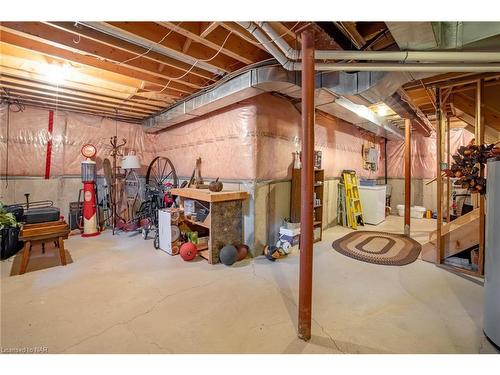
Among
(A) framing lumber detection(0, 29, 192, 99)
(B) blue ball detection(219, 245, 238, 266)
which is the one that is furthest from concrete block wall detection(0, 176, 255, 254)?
(A) framing lumber detection(0, 29, 192, 99)

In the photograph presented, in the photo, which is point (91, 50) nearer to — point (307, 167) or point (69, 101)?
point (69, 101)

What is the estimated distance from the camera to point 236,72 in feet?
9.73

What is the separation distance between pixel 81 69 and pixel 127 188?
3200 millimetres

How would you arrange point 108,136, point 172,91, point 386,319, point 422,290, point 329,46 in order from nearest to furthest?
point 386,319 → point 329,46 → point 422,290 → point 172,91 → point 108,136

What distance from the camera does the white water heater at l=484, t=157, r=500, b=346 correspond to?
169cm

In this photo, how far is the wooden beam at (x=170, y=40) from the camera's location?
219 cm

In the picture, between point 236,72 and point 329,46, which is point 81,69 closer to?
point 236,72

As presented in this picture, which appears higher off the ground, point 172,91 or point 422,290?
point 172,91

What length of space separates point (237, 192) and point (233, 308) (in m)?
1.63

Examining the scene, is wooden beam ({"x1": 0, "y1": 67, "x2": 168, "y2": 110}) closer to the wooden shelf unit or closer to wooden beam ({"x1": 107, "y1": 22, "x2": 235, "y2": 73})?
wooden beam ({"x1": 107, "y1": 22, "x2": 235, "y2": 73})

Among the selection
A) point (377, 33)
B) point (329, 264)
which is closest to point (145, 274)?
point (329, 264)

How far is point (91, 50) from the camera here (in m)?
2.57

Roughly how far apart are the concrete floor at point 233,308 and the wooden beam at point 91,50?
2.62 metres

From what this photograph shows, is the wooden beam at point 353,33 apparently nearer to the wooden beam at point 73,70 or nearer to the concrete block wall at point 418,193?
the wooden beam at point 73,70
